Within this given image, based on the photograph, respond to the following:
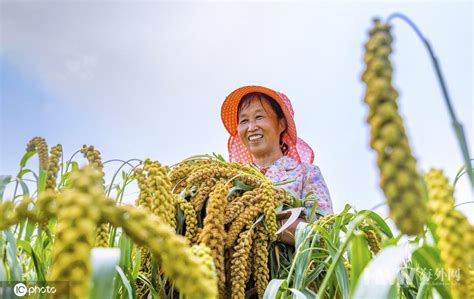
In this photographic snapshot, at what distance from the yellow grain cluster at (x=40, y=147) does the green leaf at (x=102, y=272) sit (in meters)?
0.36

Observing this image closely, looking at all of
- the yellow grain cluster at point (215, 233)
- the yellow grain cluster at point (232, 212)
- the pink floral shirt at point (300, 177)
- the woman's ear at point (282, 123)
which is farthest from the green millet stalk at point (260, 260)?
the woman's ear at point (282, 123)

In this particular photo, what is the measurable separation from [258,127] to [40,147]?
1.74 meters

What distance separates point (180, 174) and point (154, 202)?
0.54 metres

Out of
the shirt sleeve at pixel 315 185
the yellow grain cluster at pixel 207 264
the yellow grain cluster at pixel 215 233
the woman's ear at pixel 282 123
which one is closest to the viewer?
the yellow grain cluster at pixel 207 264

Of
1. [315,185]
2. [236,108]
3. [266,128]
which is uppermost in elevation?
[236,108]

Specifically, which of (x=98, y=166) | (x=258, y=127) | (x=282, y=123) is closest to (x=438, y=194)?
(x=98, y=166)

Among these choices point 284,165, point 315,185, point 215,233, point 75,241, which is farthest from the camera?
point 284,165

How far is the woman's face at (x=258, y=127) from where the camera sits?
2477mm

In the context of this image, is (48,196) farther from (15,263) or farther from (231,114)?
(231,114)

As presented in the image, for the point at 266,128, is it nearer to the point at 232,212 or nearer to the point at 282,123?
the point at 282,123

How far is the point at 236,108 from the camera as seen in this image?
2.64 m

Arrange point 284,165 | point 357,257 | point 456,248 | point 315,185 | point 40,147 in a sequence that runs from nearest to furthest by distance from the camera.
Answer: point 456,248
point 357,257
point 40,147
point 315,185
point 284,165

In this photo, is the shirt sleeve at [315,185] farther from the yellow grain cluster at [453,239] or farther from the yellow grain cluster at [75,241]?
the yellow grain cluster at [75,241]

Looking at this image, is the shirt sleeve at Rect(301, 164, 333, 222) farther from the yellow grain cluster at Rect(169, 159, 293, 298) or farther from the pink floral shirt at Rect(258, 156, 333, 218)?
the yellow grain cluster at Rect(169, 159, 293, 298)
